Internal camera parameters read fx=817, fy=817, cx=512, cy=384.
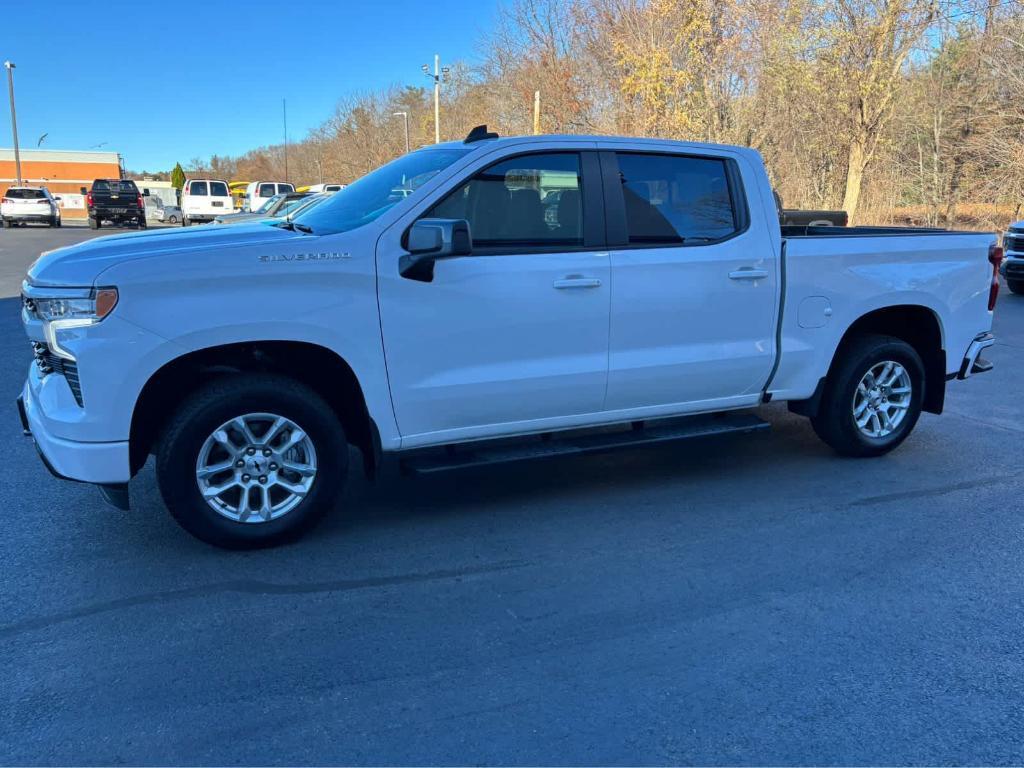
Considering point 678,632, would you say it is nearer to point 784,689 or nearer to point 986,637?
point 784,689

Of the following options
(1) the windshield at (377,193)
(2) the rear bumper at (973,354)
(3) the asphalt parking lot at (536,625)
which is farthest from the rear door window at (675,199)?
(2) the rear bumper at (973,354)

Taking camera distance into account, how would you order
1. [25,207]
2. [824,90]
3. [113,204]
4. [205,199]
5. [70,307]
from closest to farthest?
[70,307] → [824,90] → [205,199] → [25,207] → [113,204]

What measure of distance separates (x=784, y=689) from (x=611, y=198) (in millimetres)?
2800

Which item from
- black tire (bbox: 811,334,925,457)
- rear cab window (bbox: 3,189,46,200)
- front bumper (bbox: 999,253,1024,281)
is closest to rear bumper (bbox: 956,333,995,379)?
black tire (bbox: 811,334,925,457)

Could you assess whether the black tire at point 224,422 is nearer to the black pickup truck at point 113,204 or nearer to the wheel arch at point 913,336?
the wheel arch at point 913,336

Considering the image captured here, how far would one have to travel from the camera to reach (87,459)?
3.77 m

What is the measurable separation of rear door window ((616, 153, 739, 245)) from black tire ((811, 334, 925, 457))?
51.7 inches

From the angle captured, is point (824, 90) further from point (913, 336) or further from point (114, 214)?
point (114, 214)

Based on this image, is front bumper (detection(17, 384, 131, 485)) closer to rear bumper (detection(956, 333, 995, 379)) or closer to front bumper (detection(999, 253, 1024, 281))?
rear bumper (detection(956, 333, 995, 379))

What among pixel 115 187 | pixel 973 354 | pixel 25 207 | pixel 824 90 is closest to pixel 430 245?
pixel 973 354

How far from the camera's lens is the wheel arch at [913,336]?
5582 mm

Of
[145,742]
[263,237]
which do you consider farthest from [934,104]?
[145,742]

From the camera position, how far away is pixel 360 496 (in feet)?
16.4

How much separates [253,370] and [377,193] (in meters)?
1.27
